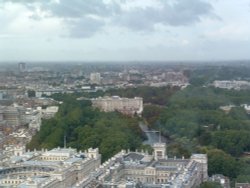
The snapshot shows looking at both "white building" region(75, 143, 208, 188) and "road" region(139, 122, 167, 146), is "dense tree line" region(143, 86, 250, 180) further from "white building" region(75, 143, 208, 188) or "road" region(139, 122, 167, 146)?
"white building" region(75, 143, 208, 188)

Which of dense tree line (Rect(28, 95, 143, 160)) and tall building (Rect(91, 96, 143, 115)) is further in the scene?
tall building (Rect(91, 96, 143, 115))

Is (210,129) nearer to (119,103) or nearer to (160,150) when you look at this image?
(160,150)

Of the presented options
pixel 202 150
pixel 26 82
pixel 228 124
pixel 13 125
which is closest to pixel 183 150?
pixel 202 150

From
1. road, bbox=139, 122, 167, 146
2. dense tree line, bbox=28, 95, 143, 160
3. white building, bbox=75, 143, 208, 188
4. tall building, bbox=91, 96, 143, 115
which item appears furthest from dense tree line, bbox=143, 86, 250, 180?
tall building, bbox=91, 96, 143, 115

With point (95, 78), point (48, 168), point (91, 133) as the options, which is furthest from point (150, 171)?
point (95, 78)

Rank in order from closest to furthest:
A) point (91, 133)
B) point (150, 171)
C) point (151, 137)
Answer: point (150, 171), point (91, 133), point (151, 137)

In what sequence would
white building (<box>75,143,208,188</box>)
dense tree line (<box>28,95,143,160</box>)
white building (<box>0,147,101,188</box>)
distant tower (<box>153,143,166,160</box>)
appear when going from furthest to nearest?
dense tree line (<box>28,95,143,160</box>)
distant tower (<box>153,143,166,160</box>)
white building (<box>0,147,101,188</box>)
white building (<box>75,143,208,188</box>)

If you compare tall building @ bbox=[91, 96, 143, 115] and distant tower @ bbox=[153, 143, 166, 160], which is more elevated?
distant tower @ bbox=[153, 143, 166, 160]

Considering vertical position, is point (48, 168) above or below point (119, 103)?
above
